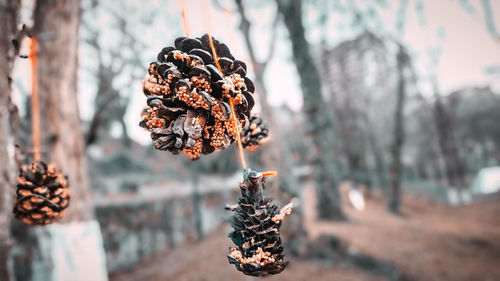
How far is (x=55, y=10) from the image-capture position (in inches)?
104

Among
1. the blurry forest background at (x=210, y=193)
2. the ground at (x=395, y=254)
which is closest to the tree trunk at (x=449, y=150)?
the blurry forest background at (x=210, y=193)

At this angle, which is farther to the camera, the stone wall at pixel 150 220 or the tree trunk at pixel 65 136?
the stone wall at pixel 150 220

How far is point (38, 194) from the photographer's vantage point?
4.79 ft

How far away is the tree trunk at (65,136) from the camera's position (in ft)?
8.09

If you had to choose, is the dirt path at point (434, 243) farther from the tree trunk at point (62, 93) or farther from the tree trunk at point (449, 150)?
the tree trunk at point (449, 150)

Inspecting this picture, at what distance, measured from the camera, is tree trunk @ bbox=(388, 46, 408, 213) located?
779cm

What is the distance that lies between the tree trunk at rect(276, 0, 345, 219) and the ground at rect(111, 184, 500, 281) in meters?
0.58

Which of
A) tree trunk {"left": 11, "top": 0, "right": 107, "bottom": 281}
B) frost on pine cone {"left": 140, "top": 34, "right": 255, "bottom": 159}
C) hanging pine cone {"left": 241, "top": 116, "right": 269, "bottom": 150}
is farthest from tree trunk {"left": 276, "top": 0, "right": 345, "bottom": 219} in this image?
frost on pine cone {"left": 140, "top": 34, "right": 255, "bottom": 159}

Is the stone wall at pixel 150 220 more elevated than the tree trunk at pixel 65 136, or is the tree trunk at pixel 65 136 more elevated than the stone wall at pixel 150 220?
the tree trunk at pixel 65 136

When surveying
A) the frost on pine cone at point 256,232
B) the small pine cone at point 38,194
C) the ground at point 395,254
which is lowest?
the ground at point 395,254

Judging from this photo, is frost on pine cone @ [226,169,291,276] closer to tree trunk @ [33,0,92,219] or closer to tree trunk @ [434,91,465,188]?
tree trunk @ [33,0,92,219]

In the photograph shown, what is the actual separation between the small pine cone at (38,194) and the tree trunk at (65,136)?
1133 mm

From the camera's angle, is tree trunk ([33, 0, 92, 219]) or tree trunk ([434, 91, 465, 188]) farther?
tree trunk ([434, 91, 465, 188])

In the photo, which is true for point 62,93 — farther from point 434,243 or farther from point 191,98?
point 434,243
